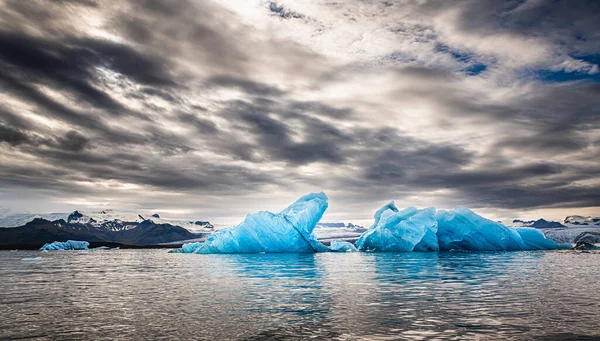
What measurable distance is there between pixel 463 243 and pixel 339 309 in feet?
170

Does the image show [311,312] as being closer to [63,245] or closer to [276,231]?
[276,231]

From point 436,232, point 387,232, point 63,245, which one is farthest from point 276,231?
point 63,245

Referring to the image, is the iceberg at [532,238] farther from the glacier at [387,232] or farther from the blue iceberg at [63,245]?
the blue iceberg at [63,245]

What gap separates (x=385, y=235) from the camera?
54.3 meters

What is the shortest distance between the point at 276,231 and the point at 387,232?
13837 mm

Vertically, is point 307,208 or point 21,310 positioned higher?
point 307,208

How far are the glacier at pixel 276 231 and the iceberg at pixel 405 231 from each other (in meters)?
7.74

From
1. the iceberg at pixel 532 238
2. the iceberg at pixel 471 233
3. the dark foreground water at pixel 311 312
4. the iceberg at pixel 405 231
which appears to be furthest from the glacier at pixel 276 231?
the dark foreground water at pixel 311 312

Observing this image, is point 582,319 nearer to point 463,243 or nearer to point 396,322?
point 396,322

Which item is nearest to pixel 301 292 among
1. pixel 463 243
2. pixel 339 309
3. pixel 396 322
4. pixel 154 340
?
pixel 339 309

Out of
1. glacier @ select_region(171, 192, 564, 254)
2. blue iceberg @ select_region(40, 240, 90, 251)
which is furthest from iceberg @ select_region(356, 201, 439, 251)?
blue iceberg @ select_region(40, 240, 90, 251)

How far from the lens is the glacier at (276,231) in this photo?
5222 centimetres

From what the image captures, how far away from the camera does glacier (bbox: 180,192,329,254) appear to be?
52219mm

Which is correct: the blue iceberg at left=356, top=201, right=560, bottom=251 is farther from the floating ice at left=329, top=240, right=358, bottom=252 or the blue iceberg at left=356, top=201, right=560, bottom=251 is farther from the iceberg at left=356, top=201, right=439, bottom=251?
the floating ice at left=329, top=240, right=358, bottom=252
